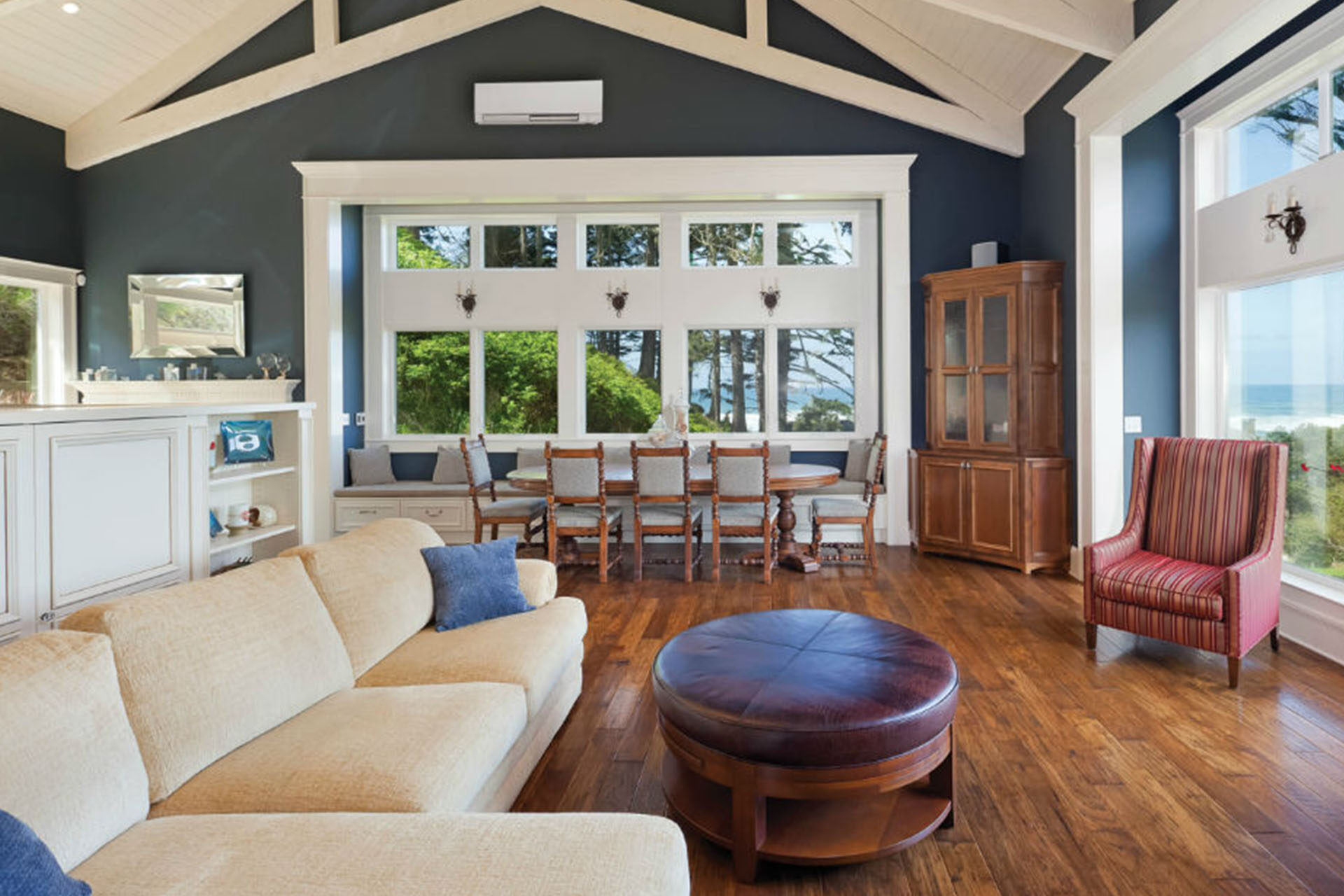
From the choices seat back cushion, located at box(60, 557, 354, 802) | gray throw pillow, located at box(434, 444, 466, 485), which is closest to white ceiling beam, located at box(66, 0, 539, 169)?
gray throw pillow, located at box(434, 444, 466, 485)

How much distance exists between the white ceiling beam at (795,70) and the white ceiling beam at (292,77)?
2.13ft

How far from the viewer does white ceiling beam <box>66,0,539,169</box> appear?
6.11 meters

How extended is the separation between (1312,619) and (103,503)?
16.5 ft

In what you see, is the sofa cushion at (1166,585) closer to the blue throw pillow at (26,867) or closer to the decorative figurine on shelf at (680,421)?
the decorative figurine on shelf at (680,421)

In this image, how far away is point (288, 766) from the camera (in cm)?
167

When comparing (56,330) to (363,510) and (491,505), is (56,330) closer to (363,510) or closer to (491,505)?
(363,510)

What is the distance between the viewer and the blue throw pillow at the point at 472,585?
2.77 m

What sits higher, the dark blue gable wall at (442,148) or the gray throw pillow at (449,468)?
the dark blue gable wall at (442,148)

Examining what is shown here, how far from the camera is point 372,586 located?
2.50m

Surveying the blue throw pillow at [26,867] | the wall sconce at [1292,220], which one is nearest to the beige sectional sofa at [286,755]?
the blue throw pillow at [26,867]

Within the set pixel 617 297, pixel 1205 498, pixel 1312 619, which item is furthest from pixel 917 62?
pixel 1312 619

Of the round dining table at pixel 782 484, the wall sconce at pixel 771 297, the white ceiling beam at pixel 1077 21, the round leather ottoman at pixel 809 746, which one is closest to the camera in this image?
the round leather ottoman at pixel 809 746

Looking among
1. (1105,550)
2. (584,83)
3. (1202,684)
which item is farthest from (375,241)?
(1202,684)

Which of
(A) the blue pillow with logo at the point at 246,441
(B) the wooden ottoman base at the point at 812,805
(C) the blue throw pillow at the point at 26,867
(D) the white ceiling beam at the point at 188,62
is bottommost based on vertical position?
(B) the wooden ottoman base at the point at 812,805
